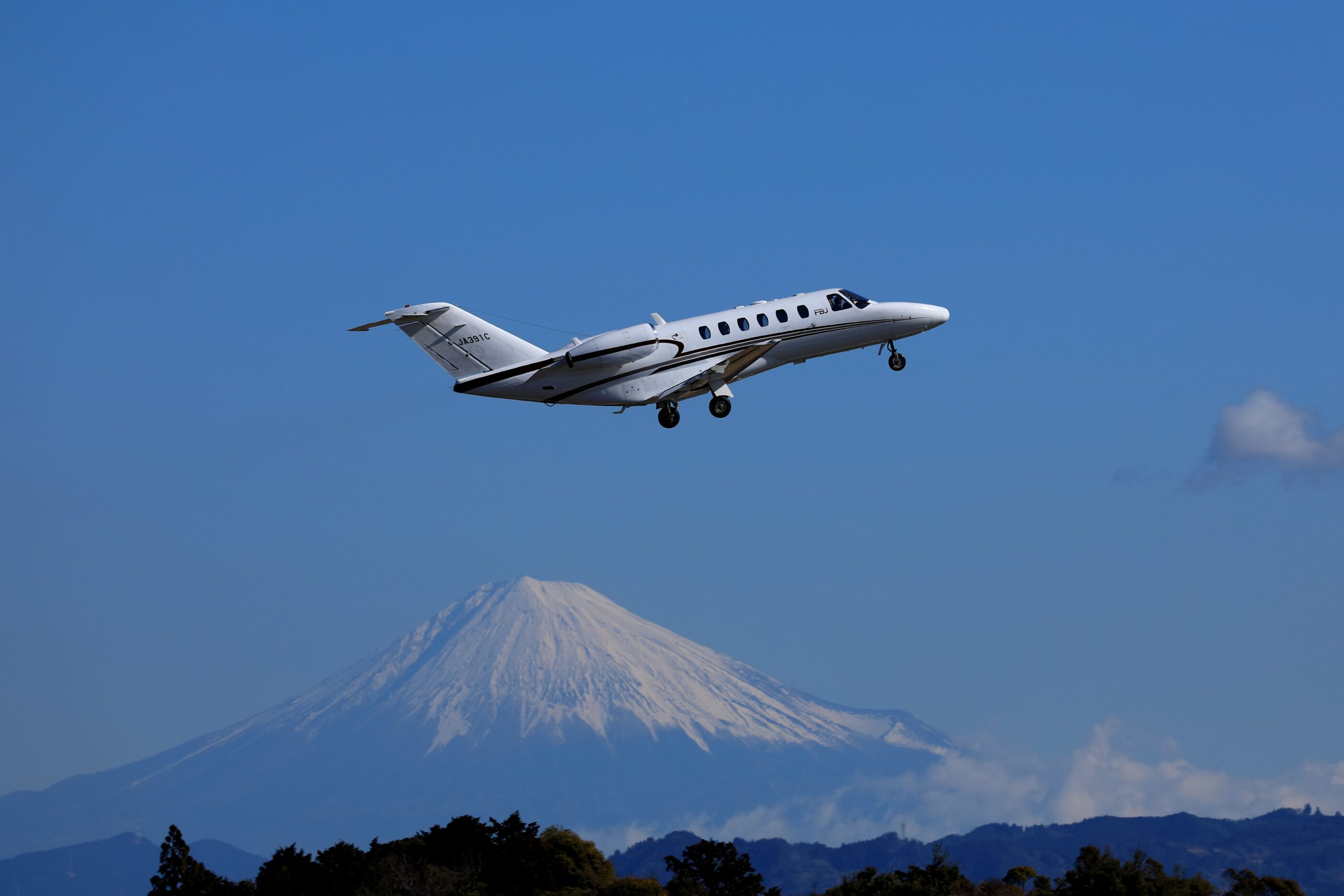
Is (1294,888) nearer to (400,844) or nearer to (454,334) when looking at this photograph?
(400,844)

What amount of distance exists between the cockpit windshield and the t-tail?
41.5 ft

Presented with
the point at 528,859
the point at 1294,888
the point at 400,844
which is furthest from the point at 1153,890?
the point at 400,844

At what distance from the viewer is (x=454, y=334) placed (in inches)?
2411

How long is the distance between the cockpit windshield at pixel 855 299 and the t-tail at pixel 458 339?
498 inches

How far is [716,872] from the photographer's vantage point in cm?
10544

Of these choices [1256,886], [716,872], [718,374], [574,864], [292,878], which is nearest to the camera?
[718,374]

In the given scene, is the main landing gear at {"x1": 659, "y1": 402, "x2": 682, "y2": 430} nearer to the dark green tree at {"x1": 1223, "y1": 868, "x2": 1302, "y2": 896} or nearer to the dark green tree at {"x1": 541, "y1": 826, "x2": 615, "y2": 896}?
the dark green tree at {"x1": 541, "y1": 826, "x2": 615, "y2": 896}

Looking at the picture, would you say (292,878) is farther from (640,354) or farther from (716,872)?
(640,354)

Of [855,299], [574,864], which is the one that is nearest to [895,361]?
[855,299]

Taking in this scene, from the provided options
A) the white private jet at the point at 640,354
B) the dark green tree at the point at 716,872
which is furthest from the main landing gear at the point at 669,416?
the dark green tree at the point at 716,872

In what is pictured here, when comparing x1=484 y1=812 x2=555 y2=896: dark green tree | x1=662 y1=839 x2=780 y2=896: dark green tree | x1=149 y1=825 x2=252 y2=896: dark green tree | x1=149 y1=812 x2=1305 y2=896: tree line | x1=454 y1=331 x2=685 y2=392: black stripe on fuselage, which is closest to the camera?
x1=454 y1=331 x2=685 y2=392: black stripe on fuselage

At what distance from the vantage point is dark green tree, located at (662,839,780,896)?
10325 cm

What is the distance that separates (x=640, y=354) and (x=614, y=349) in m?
1.19

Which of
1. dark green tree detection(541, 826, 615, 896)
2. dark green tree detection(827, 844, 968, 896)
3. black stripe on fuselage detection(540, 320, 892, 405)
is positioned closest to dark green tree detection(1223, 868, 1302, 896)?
dark green tree detection(827, 844, 968, 896)
